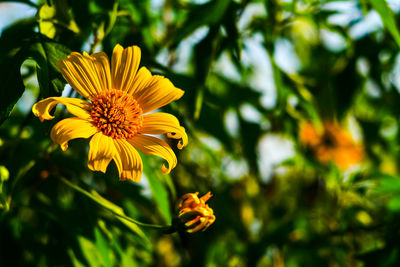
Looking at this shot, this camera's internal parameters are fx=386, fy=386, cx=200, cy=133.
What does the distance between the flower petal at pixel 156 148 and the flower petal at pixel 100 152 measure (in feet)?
0.16

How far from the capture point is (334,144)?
209cm

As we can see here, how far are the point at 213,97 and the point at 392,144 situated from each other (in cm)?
102

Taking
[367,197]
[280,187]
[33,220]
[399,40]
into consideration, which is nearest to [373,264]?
[367,197]

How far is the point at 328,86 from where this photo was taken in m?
1.58

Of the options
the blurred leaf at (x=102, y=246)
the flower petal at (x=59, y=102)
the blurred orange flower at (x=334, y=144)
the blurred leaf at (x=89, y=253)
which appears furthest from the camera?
the blurred orange flower at (x=334, y=144)

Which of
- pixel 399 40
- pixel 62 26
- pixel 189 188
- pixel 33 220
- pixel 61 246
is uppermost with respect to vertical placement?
pixel 62 26

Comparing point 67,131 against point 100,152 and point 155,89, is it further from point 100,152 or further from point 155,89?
point 155,89

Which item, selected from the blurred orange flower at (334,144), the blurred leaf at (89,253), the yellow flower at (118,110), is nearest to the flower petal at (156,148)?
the yellow flower at (118,110)

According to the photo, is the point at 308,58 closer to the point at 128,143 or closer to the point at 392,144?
the point at 392,144

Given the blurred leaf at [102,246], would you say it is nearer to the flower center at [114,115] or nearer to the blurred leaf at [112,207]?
the blurred leaf at [112,207]

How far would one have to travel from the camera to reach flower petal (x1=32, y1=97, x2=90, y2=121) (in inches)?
22.3

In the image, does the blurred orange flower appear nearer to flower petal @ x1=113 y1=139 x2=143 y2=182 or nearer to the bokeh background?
the bokeh background

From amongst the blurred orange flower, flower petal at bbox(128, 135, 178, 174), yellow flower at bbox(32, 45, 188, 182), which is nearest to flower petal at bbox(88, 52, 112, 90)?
yellow flower at bbox(32, 45, 188, 182)

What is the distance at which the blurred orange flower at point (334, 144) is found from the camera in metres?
2.05
